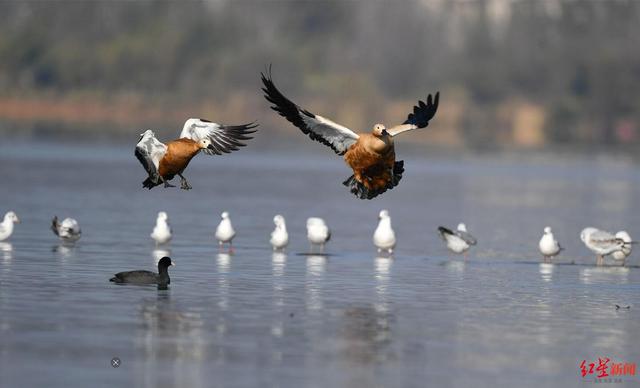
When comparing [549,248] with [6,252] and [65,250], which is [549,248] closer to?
[65,250]

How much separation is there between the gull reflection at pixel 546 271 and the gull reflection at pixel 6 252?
771cm

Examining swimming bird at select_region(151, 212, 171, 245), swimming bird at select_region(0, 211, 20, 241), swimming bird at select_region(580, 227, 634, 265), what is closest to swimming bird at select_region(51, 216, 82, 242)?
swimming bird at select_region(0, 211, 20, 241)

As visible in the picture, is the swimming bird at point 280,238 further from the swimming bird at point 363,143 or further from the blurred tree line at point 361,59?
the blurred tree line at point 361,59

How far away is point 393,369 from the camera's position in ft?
42.8

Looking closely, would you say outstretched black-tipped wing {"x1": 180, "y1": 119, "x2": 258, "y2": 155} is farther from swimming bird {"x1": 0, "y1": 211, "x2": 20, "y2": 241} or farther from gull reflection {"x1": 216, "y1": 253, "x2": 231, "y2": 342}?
swimming bird {"x1": 0, "y1": 211, "x2": 20, "y2": 241}

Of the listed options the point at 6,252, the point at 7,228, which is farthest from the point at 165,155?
the point at 7,228

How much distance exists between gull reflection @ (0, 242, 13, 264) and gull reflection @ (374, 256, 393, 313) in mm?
5224

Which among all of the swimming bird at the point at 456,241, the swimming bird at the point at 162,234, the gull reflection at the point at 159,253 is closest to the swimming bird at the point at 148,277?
the gull reflection at the point at 159,253

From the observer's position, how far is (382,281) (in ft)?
63.8

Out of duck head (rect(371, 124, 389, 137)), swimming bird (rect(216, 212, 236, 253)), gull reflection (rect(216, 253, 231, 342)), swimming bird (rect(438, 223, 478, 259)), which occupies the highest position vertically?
duck head (rect(371, 124, 389, 137))

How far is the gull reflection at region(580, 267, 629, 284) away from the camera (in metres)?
20.7

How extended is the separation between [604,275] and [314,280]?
4.90 metres

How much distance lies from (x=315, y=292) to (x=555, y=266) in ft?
20.0

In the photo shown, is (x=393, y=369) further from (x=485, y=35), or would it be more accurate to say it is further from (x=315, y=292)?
(x=485, y=35)
